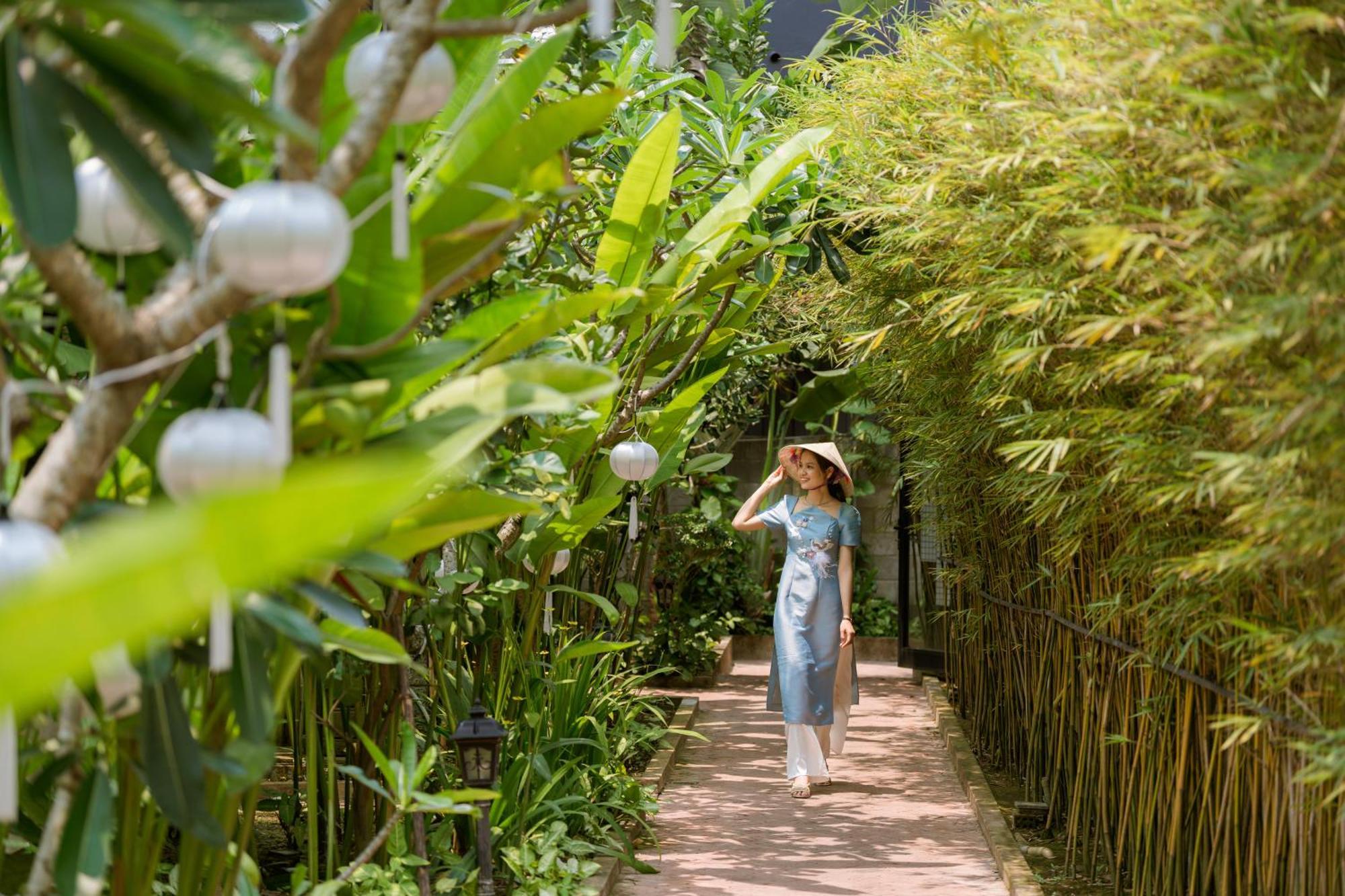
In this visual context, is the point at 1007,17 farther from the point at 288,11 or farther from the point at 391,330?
the point at 288,11

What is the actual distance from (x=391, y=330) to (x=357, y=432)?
0.84ft

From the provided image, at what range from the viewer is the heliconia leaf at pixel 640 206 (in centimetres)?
371

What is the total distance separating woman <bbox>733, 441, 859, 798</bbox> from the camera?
214 inches

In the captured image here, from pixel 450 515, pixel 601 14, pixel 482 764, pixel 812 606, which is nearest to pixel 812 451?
pixel 812 606

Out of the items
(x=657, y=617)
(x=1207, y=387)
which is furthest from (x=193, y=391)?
(x=657, y=617)

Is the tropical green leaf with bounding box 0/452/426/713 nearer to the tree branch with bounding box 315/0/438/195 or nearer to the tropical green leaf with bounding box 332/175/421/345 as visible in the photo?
the tree branch with bounding box 315/0/438/195

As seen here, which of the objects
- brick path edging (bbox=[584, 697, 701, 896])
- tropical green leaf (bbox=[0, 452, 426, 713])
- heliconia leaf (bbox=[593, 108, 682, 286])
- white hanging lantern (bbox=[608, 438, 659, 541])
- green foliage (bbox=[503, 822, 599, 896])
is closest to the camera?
tropical green leaf (bbox=[0, 452, 426, 713])

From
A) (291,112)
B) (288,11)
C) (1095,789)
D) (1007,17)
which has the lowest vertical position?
(1095,789)

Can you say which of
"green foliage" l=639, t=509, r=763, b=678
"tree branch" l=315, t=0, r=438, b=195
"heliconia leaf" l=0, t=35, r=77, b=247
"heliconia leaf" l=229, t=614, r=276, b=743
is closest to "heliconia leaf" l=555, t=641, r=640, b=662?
"heliconia leaf" l=229, t=614, r=276, b=743

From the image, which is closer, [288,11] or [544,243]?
[288,11]

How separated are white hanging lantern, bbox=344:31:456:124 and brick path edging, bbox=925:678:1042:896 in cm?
302

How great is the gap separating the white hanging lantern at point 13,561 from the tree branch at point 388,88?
22.5 inches

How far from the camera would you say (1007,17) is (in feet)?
9.45

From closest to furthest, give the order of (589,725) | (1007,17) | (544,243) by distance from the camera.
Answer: (1007,17)
(544,243)
(589,725)
